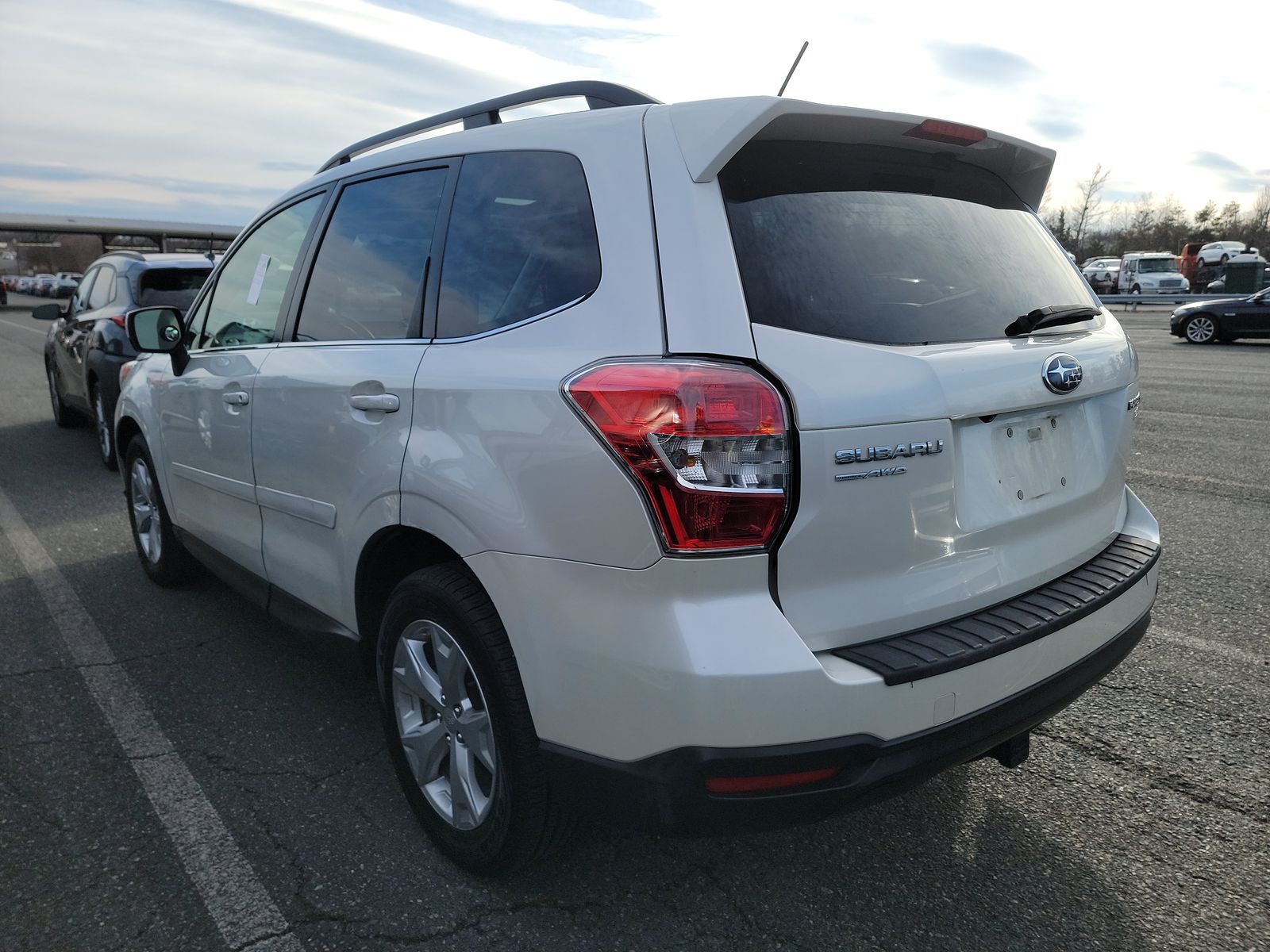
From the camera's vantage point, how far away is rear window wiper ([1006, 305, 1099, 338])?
7.63 feet

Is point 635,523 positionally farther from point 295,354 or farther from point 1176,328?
point 1176,328

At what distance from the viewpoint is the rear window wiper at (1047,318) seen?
2324mm

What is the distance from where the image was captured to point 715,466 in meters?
1.83

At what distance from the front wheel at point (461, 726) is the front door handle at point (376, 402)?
1.43ft

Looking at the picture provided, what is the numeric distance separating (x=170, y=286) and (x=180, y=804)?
6552mm

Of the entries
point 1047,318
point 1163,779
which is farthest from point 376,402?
point 1163,779

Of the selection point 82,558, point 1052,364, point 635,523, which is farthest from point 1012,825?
point 82,558

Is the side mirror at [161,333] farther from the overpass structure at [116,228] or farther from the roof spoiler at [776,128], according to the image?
the overpass structure at [116,228]

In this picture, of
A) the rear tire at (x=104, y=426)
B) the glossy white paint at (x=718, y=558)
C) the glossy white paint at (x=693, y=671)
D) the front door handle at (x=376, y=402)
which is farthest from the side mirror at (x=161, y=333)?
the rear tire at (x=104, y=426)

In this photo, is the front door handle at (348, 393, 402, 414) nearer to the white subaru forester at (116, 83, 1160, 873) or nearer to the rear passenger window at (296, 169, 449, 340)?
the white subaru forester at (116, 83, 1160, 873)

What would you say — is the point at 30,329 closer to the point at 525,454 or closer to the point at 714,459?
the point at 525,454

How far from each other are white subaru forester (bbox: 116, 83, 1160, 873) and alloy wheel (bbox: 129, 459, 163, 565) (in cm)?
223

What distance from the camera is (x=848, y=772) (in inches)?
73.8

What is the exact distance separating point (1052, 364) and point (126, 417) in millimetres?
4417
